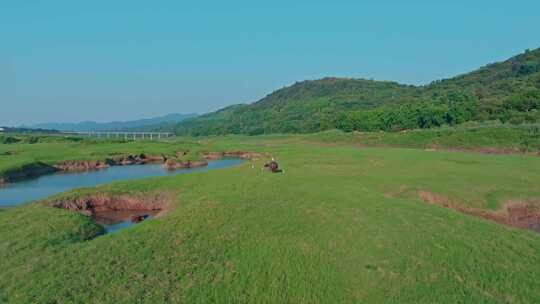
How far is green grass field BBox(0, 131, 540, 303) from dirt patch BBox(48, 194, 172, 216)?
373cm

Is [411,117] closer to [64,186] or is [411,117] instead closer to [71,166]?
[71,166]

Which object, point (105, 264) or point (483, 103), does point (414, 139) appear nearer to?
point (483, 103)

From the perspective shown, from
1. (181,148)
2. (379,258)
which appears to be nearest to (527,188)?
(379,258)

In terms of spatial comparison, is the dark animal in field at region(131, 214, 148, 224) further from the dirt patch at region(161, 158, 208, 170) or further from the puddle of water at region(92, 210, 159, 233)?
the dirt patch at region(161, 158, 208, 170)

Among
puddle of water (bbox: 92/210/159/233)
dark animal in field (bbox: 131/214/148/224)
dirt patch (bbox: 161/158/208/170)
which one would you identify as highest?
dirt patch (bbox: 161/158/208/170)

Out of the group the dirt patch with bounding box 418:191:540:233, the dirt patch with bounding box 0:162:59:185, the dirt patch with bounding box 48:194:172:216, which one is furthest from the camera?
the dirt patch with bounding box 0:162:59:185

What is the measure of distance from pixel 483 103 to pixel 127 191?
87391 millimetres

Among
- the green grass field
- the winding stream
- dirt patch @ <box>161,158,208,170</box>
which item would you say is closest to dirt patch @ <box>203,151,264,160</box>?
dirt patch @ <box>161,158,208,170</box>

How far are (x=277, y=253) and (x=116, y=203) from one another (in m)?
17.3

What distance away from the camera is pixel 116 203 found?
28922 mm

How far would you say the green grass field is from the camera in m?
12.8

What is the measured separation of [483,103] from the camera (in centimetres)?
9300

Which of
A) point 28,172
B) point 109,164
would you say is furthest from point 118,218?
point 109,164

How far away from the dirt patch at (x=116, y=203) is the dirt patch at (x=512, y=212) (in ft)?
60.0
